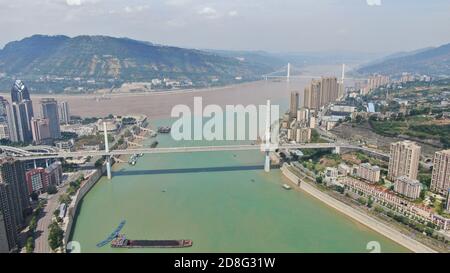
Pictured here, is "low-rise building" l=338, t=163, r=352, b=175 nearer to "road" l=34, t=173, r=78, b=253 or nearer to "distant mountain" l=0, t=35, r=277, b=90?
"road" l=34, t=173, r=78, b=253

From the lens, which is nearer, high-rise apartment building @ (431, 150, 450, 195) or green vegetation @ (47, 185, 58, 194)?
high-rise apartment building @ (431, 150, 450, 195)

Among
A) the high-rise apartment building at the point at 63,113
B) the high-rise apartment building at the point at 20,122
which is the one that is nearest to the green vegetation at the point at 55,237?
the high-rise apartment building at the point at 20,122

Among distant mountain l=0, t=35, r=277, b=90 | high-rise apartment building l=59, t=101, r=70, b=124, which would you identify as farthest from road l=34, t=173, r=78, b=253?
distant mountain l=0, t=35, r=277, b=90

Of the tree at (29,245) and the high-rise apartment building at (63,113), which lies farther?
the high-rise apartment building at (63,113)

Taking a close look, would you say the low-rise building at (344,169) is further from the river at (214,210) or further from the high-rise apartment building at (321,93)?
the high-rise apartment building at (321,93)

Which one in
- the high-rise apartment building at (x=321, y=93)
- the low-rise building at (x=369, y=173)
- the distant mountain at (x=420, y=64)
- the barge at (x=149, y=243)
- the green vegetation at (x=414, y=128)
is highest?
the distant mountain at (x=420, y=64)

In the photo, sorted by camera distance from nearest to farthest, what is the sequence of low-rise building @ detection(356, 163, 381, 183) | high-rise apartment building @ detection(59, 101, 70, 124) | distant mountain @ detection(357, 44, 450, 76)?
1. low-rise building @ detection(356, 163, 381, 183)
2. high-rise apartment building @ detection(59, 101, 70, 124)
3. distant mountain @ detection(357, 44, 450, 76)

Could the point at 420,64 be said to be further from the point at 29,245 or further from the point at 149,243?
the point at 29,245
